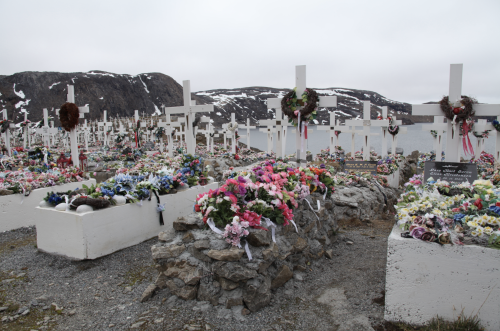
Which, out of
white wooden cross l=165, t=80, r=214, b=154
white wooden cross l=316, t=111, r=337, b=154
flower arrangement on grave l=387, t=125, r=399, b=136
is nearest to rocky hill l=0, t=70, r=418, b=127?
white wooden cross l=316, t=111, r=337, b=154

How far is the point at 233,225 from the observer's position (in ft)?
12.4

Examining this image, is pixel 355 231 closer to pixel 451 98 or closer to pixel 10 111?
pixel 451 98

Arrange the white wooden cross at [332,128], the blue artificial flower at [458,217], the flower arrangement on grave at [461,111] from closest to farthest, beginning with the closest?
the blue artificial flower at [458,217] → the flower arrangement on grave at [461,111] → the white wooden cross at [332,128]

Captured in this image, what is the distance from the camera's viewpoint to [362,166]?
1258 centimetres

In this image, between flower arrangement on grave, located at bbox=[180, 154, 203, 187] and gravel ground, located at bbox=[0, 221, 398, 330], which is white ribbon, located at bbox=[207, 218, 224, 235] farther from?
flower arrangement on grave, located at bbox=[180, 154, 203, 187]

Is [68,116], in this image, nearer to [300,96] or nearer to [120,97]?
[300,96]

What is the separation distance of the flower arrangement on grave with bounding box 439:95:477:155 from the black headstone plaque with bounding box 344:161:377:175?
5.35 metres

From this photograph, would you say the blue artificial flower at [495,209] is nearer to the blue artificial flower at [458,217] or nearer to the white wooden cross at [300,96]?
the blue artificial flower at [458,217]

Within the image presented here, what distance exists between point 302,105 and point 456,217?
17.7 ft

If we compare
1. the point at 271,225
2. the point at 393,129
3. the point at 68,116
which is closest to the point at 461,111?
the point at 271,225

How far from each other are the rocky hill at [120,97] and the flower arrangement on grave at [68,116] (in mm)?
84989

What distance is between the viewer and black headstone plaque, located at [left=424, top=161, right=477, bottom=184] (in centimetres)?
588

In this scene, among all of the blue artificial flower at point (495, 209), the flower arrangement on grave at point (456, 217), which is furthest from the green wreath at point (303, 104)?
the blue artificial flower at point (495, 209)

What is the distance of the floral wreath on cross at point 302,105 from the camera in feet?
27.0
